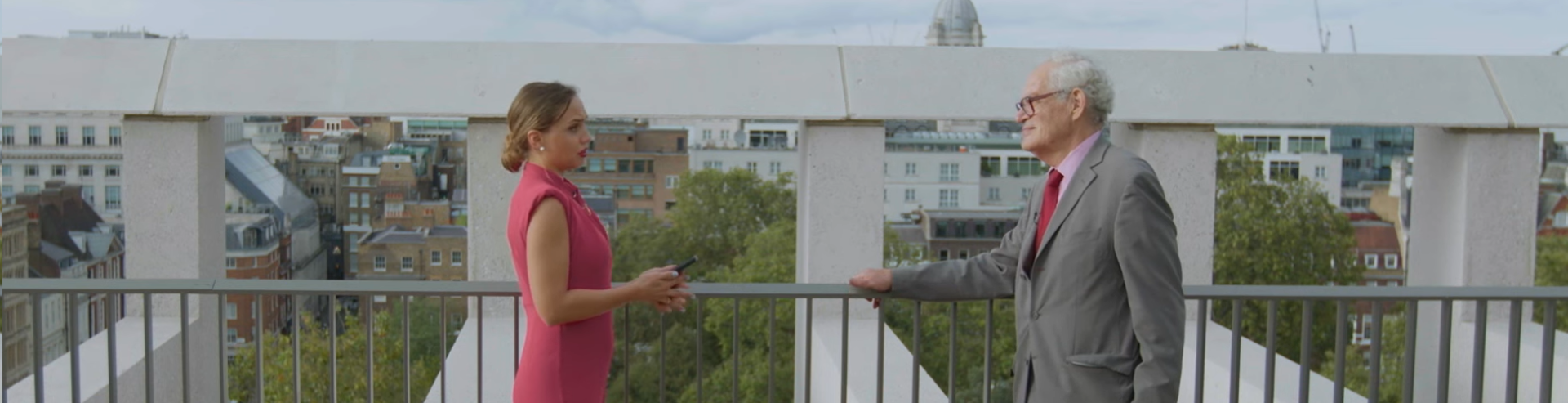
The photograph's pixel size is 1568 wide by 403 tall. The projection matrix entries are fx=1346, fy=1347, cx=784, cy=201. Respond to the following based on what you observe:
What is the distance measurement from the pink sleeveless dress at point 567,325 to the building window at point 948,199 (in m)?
49.6

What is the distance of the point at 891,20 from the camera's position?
51531mm

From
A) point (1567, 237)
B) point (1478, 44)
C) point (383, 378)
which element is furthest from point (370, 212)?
point (1567, 237)

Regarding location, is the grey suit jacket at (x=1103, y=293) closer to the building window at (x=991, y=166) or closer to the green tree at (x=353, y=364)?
the green tree at (x=353, y=364)

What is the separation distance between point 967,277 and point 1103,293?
0.45 m

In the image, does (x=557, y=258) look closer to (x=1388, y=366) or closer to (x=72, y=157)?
(x=72, y=157)

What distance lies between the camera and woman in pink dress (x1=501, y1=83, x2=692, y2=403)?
81.7 inches

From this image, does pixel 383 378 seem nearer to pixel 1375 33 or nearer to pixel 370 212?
pixel 370 212

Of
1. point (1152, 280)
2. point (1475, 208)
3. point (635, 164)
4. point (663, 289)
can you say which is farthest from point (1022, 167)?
point (1152, 280)

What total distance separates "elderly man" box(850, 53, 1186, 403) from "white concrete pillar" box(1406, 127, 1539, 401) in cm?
390

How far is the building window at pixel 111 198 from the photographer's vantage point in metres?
9.26

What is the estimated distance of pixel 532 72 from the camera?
16.9 feet

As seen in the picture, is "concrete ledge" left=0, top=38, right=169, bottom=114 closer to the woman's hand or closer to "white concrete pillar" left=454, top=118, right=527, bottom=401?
"white concrete pillar" left=454, top=118, right=527, bottom=401

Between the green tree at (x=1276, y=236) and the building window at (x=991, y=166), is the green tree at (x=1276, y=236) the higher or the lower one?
the lower one

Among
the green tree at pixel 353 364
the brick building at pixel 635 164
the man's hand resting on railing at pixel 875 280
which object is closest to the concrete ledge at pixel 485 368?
the man's hand resting on railing at pixel 875 280
